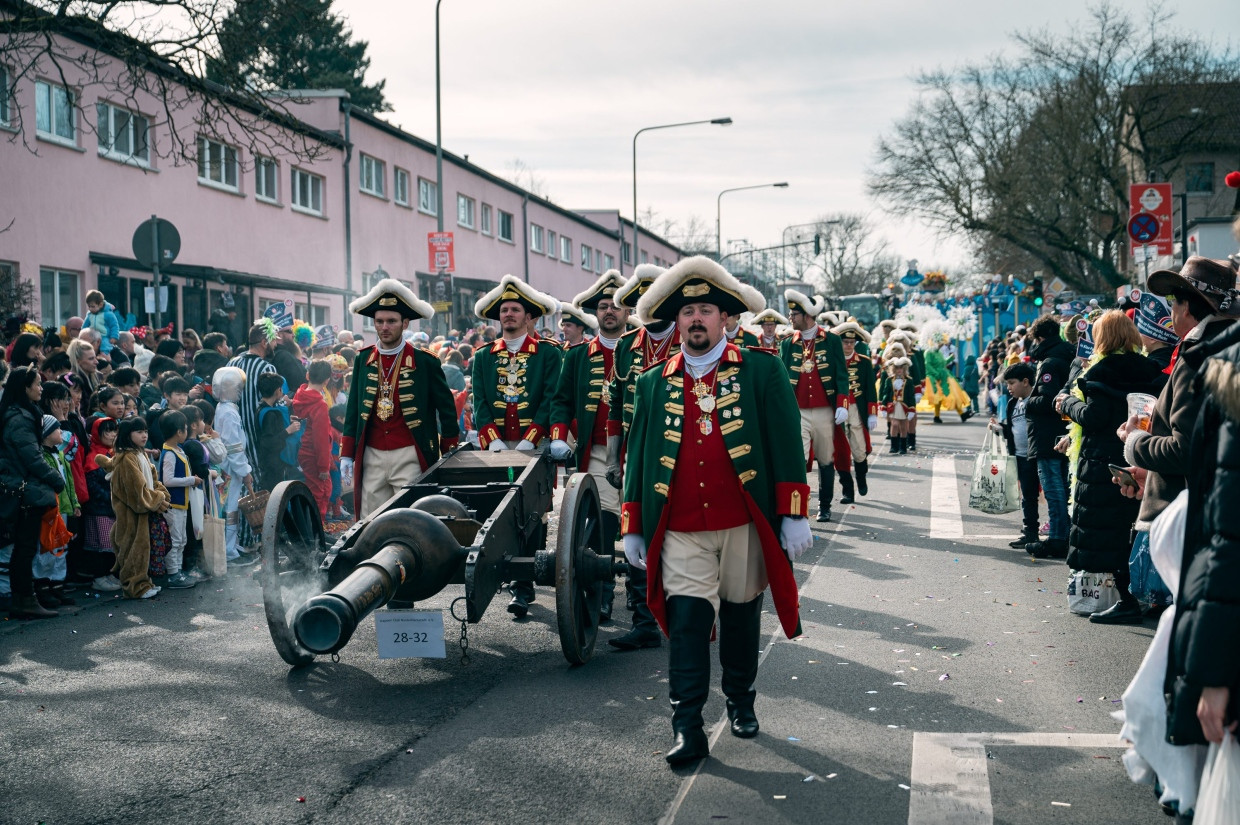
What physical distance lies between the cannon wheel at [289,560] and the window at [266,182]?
21.6m

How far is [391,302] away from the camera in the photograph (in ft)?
27.1

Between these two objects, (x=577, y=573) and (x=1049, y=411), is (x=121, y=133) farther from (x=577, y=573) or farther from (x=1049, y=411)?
(x=577, y=573)

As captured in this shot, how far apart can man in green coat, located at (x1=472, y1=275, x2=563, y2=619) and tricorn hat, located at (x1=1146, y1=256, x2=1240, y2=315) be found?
14.2 ft

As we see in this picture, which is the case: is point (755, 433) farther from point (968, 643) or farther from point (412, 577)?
point (968, 643)

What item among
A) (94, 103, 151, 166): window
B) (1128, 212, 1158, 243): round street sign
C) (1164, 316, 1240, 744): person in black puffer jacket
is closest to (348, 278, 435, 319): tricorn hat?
(1164, 316, 1240, 744): person in black puffer jacket

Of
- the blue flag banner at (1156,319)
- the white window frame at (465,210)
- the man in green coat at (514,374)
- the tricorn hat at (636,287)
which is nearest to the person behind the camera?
the blue flag banner at (1156,319)

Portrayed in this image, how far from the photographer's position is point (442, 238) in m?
25.3

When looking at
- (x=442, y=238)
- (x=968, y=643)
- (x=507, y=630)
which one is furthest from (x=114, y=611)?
(x=442, y=238)

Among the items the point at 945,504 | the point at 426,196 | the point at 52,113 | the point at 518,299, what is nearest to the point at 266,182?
the point at 52,113

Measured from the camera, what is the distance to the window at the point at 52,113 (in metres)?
19.5

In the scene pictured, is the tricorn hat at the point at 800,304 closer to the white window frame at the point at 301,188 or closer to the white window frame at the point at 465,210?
the white window frame at the point at 301,188

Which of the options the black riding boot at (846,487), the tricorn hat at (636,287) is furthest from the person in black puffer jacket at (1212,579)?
the black riding boot at (846,487)

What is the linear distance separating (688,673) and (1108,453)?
381 cm

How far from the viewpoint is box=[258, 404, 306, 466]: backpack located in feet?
34.9
